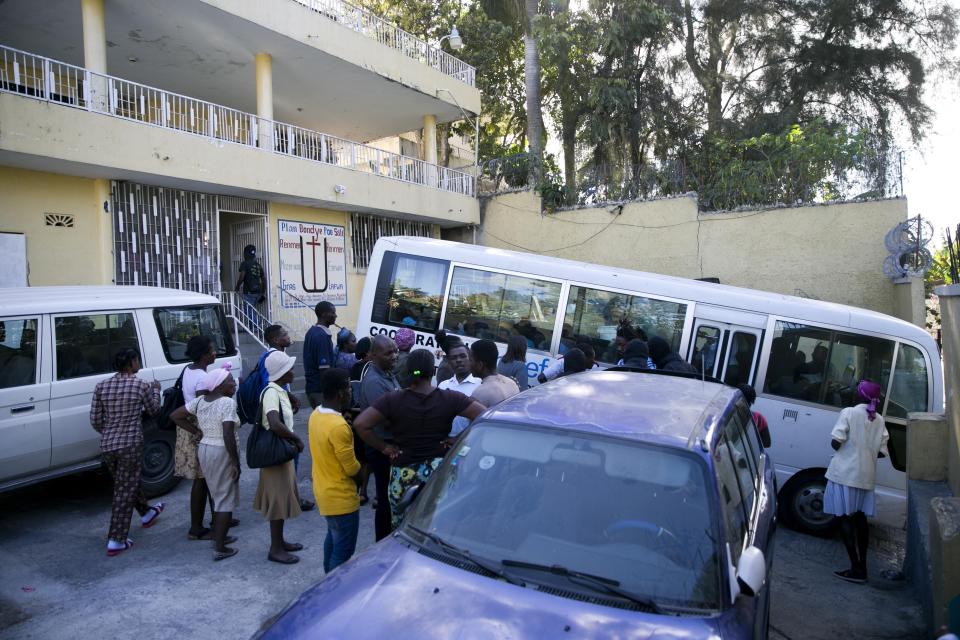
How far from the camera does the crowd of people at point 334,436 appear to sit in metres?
3.89

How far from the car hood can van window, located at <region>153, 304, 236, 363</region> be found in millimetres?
4781

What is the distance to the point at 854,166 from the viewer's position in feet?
42.3

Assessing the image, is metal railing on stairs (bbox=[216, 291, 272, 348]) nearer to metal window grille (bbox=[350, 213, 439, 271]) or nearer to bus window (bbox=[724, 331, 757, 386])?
metal window grille (bbox=[350, 213, 439, 271])

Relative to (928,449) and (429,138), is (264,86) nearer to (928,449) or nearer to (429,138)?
(429,138)

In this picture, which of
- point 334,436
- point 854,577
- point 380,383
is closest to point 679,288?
point 854,577

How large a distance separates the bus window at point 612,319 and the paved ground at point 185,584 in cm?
267

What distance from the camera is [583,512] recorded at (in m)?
2.70

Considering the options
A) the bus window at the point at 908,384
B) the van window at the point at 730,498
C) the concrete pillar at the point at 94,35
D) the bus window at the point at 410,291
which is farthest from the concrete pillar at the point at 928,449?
the concrete pillar at the point at 94,35

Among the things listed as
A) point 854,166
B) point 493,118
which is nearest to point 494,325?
point 854,166

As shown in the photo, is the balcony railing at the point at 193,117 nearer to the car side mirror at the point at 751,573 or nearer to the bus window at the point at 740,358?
the bus window at the point at 740,358

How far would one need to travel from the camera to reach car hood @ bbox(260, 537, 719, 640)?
220 cm

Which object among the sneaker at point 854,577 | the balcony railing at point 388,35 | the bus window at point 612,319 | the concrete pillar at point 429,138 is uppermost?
the balcony railing at point 388,35

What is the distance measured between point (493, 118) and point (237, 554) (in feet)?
68.9

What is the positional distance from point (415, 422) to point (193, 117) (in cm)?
1024
